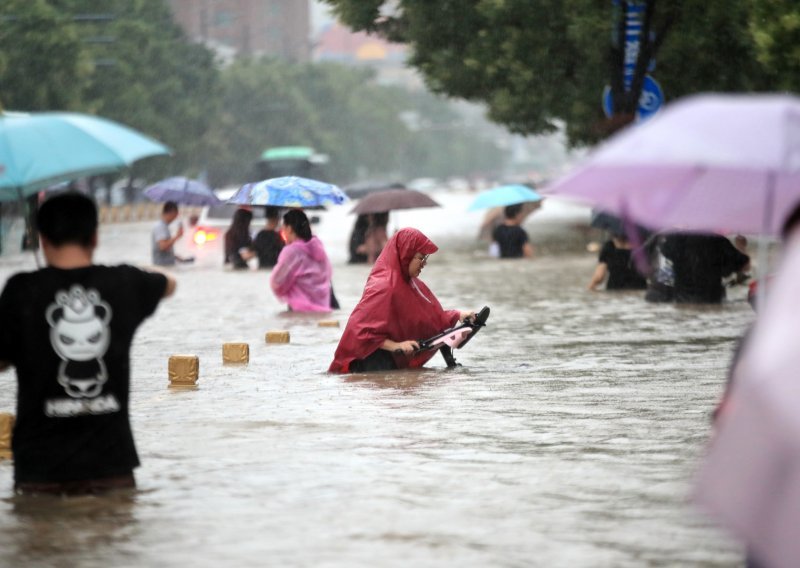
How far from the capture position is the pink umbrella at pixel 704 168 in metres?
5.21

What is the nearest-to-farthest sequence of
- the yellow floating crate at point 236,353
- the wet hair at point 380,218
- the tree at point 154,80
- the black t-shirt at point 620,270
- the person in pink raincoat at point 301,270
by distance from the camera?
the yellow floating crate at point 236,353 < the person in pink raincoat at point 301,270 < the black t-shirt at point 620,270 < the wet hair at point 380,218 < the tree at point 154,80

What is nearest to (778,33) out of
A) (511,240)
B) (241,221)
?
(241,221)

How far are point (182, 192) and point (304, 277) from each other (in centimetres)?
824

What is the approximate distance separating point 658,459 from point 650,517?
1.55 m

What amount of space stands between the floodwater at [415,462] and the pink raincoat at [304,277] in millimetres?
2272

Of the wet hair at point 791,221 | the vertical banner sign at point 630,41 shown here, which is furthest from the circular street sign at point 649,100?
the wet hair at point 791,221

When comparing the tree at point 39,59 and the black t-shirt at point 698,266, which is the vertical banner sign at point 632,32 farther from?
the tree at point 39,59

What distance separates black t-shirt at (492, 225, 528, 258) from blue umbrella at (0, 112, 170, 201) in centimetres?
2566

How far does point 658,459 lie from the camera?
8.73 metres

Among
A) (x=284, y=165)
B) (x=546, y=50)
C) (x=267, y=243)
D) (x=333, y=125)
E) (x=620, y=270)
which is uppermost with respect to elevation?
(x=333, y=125)

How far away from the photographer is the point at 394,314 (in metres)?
13.0

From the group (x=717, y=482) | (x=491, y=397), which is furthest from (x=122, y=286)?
(x=491, y=397)

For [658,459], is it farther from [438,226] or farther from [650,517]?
[438,226]

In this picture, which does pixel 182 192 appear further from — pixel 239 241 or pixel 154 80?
pixel 154 80
